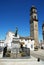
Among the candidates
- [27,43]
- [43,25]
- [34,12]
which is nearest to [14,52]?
[27,43]

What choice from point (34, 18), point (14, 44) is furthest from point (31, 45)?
point (14, 44)

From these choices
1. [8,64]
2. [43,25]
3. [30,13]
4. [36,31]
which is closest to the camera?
[8,64]

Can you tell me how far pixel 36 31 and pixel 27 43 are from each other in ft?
48.3

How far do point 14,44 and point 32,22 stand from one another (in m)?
45.6

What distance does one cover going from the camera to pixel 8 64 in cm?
1366

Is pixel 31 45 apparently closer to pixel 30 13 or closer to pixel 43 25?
pixel 30 13

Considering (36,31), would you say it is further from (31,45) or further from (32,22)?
(31,45)

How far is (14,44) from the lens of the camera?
2177 cm

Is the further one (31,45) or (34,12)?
(34,12)

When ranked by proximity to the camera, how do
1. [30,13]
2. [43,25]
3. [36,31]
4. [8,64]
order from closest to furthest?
[8,64] < [36,31] < [30,13] < [43,25]

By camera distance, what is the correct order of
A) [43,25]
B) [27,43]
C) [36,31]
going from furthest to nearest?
[43,25] < [36,31] < [27,43]

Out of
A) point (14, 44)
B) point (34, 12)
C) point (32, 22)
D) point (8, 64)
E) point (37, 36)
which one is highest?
point (34, 12)

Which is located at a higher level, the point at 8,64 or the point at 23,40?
the point at 23,40

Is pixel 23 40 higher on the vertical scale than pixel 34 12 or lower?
lower
